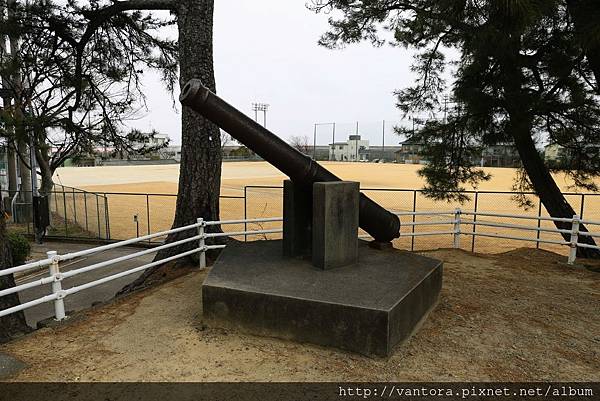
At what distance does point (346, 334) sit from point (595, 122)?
6542 mm

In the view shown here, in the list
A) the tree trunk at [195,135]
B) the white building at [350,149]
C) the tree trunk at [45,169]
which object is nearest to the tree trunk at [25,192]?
the tree trunk at [45,169]

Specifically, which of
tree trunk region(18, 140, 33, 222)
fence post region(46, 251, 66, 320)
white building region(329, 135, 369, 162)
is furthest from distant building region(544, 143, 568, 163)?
white building region(329, 135, 369, 162)

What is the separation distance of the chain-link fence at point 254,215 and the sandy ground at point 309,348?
5816mm

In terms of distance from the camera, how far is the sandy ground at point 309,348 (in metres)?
3.57

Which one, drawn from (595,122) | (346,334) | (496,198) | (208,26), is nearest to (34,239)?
(208,26)

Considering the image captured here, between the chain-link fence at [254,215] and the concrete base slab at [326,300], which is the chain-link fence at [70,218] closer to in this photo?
the chain-link fence at [254,215]

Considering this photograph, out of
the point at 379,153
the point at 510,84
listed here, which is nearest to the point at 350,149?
the point at 379,153

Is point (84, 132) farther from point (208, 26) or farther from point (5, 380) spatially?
point (5, 380)

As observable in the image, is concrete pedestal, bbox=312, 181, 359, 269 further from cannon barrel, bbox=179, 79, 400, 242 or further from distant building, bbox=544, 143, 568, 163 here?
distant building, bbox=544, 143, 568, 163

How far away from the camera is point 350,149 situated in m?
100

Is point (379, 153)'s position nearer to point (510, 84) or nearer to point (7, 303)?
point (510, 84)

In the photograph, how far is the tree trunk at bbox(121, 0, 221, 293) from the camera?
7.51m

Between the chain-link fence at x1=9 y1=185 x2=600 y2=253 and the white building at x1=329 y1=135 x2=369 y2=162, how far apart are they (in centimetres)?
6971

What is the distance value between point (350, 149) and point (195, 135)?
94.4m
